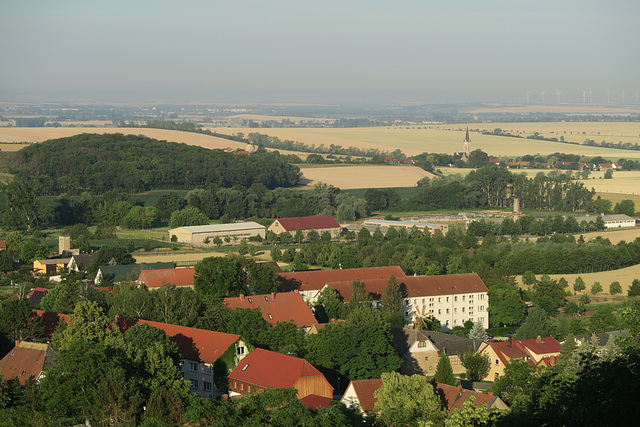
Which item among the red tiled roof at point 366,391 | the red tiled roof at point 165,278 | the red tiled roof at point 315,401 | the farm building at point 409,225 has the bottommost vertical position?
the farm building at point 409,225

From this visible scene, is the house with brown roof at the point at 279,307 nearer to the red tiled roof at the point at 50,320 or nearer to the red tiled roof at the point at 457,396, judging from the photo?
the red tiled roof at the point at 50,320

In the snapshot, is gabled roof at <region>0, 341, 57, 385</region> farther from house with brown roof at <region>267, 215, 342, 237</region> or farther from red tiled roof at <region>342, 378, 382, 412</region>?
house with brown roof at <region>267, 215, 342, 237</region>

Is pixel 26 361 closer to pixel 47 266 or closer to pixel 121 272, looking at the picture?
pixel 121 272

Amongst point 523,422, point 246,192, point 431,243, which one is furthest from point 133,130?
point 523,422

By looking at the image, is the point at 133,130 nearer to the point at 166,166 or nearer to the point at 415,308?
the point at 166,166

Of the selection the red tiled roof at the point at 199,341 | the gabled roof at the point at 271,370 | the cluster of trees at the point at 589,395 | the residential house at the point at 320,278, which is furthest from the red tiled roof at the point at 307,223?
the cluster of trees at the point at 589,395
